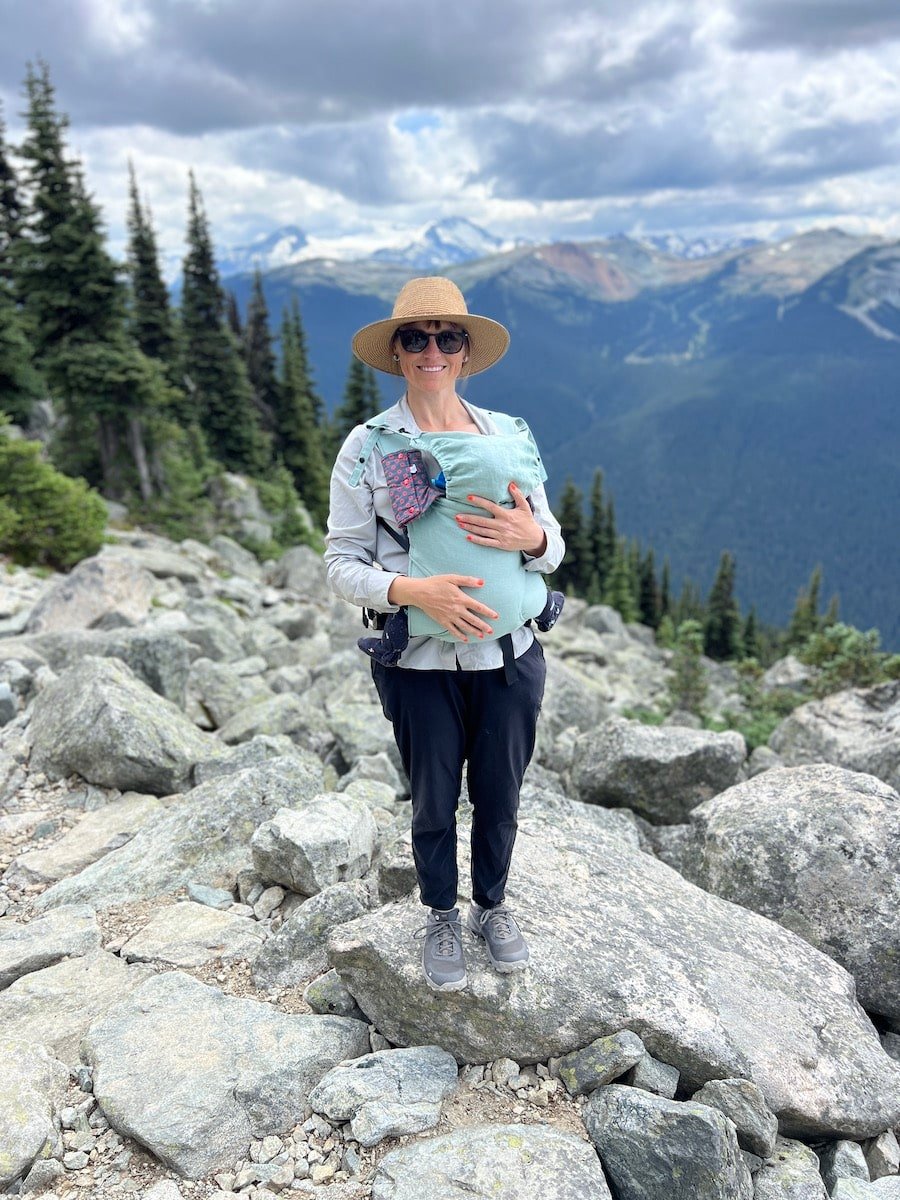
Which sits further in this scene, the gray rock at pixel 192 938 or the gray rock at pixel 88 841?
the gray rock at pixel 88 841

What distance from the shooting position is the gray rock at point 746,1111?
3.93 meters

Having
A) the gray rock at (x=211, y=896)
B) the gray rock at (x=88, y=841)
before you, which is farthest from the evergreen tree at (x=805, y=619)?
the gray rock at (x=211, y=896)

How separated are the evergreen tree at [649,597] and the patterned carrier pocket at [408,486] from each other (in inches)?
2686

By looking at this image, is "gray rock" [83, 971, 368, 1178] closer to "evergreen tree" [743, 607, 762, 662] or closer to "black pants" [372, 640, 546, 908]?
"black pants" [372, 640, 546, 908]

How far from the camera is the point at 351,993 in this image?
182 inches

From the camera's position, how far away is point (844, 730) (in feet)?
37.0

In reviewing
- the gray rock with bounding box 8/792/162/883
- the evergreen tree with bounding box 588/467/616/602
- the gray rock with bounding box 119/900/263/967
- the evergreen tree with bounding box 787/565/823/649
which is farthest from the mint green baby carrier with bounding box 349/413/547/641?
the evergreen tree with bounding box 588/467/616/602

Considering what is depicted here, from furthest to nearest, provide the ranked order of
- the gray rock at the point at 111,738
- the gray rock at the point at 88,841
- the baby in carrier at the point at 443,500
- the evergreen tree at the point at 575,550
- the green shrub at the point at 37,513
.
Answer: the evergreen tree at the point at 575,550, the green shrub at the point at 37,513, the gray rock at the point at 111,738, the gray rock at the point at 88,841, the baby in carrier at the point at 443,500

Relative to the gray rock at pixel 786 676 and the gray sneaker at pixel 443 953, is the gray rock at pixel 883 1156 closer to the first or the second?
the gray sneaker at pixel 443 953

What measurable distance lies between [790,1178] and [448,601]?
342 centimetres

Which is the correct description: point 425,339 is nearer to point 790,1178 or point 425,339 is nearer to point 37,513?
point 790,1178

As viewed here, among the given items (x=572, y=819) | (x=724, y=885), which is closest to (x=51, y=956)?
(x=572, y=819)

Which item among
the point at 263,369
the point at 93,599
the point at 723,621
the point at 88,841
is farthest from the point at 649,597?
the point at 88,841

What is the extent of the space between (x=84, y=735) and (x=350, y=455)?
518cm
